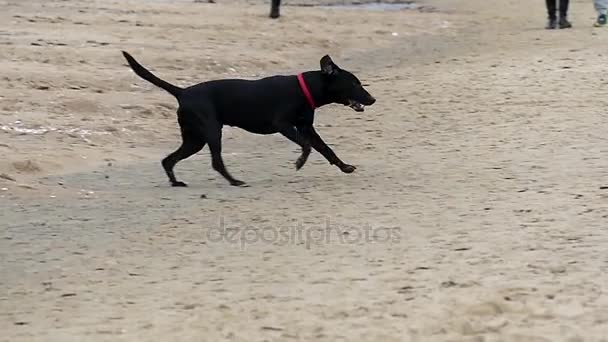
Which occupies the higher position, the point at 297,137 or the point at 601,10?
the point at 297,137

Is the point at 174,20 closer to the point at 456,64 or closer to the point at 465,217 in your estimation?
the point at 456,64

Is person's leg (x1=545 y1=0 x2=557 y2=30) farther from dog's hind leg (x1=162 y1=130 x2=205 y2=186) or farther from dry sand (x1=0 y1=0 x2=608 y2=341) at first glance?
dog's hind leg (x1=162 y1=130 x2=205 y2=186)

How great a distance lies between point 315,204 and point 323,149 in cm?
125

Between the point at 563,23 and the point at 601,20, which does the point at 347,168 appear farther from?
the point at 601,20

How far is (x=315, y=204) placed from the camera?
791 centimetres

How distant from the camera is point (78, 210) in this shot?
317 inches

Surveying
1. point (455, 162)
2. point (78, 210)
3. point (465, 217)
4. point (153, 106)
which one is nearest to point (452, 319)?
point (465, 217)

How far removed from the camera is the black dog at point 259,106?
29.2ft

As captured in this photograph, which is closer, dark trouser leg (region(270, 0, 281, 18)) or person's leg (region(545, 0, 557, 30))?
person's leg (region(545, 0, 557, 30))

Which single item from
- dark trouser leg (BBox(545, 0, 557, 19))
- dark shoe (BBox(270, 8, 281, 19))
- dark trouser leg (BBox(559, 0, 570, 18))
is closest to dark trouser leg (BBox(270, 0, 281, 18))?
dark shoe (BBox(270, 8, 281, 19))

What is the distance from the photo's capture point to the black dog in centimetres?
891

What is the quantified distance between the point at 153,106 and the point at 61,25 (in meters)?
5.49

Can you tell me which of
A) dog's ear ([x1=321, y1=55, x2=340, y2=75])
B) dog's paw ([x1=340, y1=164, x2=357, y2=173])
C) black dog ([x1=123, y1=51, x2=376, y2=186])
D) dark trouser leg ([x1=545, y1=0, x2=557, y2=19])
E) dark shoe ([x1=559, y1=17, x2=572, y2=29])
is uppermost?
dog's ear ([x1=321, y1=55, x2=340, y2=75])

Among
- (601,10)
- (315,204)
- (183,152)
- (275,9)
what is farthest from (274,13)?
(315,204)
